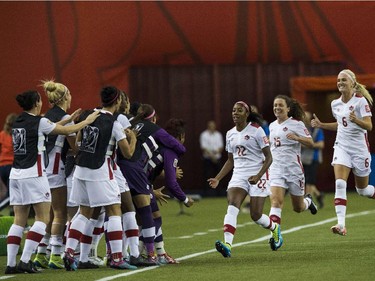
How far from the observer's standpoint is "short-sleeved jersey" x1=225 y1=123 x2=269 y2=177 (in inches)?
646

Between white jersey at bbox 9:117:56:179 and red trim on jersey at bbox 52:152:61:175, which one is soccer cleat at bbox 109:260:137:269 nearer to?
white jersey at bbox 9:117:56:179

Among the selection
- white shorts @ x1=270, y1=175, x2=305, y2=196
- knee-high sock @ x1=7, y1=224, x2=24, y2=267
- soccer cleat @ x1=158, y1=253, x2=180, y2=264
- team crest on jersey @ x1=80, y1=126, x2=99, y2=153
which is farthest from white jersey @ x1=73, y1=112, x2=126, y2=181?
white shorts @ x1=270, y1=175, x2=305, y2=196

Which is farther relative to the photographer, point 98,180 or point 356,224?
point 356,224

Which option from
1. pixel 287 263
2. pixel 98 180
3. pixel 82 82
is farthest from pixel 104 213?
pixel 82 82

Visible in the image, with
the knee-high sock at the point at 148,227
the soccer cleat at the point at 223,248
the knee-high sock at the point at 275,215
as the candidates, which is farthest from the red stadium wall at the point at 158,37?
the knee-high sock at the point at 148,227

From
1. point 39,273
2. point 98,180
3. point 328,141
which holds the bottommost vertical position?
point 328,141

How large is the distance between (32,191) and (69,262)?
935mm

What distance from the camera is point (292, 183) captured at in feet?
58.7

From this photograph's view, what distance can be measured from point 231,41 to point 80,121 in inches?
881

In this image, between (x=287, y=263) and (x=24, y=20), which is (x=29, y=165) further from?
(x=24, y=20)

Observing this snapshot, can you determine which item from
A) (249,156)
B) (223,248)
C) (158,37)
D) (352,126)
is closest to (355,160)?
(352,126)

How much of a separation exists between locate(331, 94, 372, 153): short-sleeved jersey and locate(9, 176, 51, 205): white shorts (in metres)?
5.10

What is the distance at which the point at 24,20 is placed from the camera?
36.0 m

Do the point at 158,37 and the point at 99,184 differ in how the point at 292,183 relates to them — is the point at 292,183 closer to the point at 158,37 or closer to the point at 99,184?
the point at 99,184
